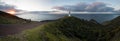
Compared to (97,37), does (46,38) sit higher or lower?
higher

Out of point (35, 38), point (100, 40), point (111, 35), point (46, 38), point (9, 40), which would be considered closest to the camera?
point (9, 40)

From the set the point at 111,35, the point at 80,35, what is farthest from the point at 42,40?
the point at 111,35

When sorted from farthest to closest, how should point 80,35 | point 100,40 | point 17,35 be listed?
point 100,40 < point 80,35 < point 17,35

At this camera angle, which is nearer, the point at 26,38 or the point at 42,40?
the point at 26,38

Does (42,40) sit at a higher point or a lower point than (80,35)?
higher

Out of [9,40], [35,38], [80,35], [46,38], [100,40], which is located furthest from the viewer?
[100,40]

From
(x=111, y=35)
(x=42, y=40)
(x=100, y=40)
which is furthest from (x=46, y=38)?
(x=111, y=35)

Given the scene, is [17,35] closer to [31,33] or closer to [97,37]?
[31,33]

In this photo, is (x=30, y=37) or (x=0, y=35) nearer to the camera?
(x=0, y=35)

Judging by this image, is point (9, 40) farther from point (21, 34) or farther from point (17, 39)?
point (21, 34)
